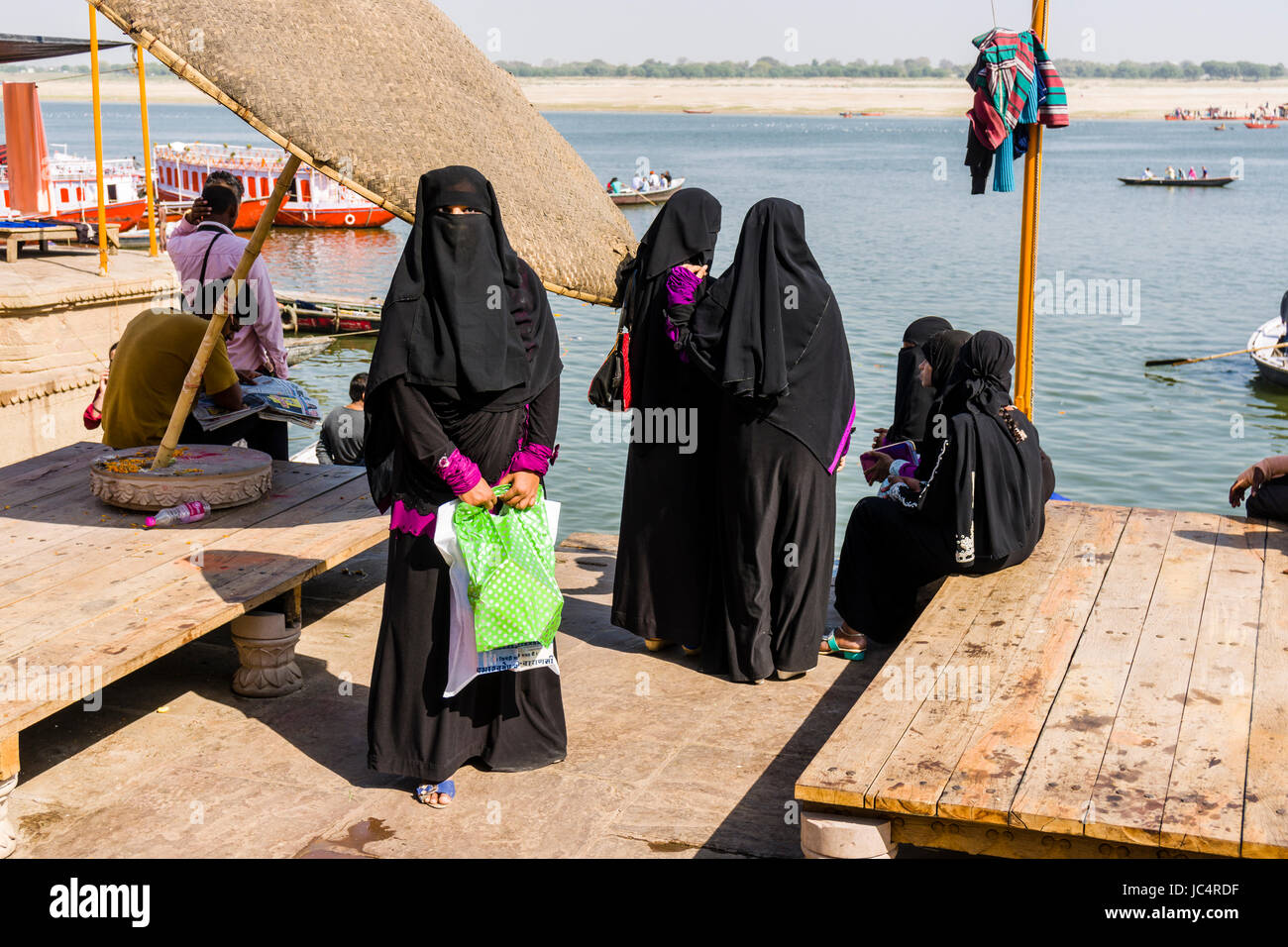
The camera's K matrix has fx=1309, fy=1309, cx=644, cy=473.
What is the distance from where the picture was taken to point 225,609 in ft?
13.1

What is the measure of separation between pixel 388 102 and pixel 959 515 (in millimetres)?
2341

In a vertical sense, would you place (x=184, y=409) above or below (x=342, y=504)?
above

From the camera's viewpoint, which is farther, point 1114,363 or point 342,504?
point 1114,363

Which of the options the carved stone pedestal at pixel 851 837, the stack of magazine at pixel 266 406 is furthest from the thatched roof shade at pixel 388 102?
the carved stone pedestal at pixel 851 837

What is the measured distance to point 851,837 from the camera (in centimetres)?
314

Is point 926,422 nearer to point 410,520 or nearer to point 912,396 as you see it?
point 912,396

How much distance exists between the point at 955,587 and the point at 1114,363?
14470mm

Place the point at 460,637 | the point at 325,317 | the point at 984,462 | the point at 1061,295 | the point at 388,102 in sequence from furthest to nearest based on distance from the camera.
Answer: the point at 1061,295
the point at 325,317
the point at 984,462
the point at 388,102
the point at 460,637

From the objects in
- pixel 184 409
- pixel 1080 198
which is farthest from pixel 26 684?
pixel 1080 198

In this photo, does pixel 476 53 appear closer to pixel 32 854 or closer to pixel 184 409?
pixel 184 409

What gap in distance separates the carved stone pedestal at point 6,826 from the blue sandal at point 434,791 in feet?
3.46

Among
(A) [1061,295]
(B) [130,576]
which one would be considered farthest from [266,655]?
(A) [1061,295]

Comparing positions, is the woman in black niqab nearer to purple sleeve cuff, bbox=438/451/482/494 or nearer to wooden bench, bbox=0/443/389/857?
wooden bench, bbox=0/443/389/857
